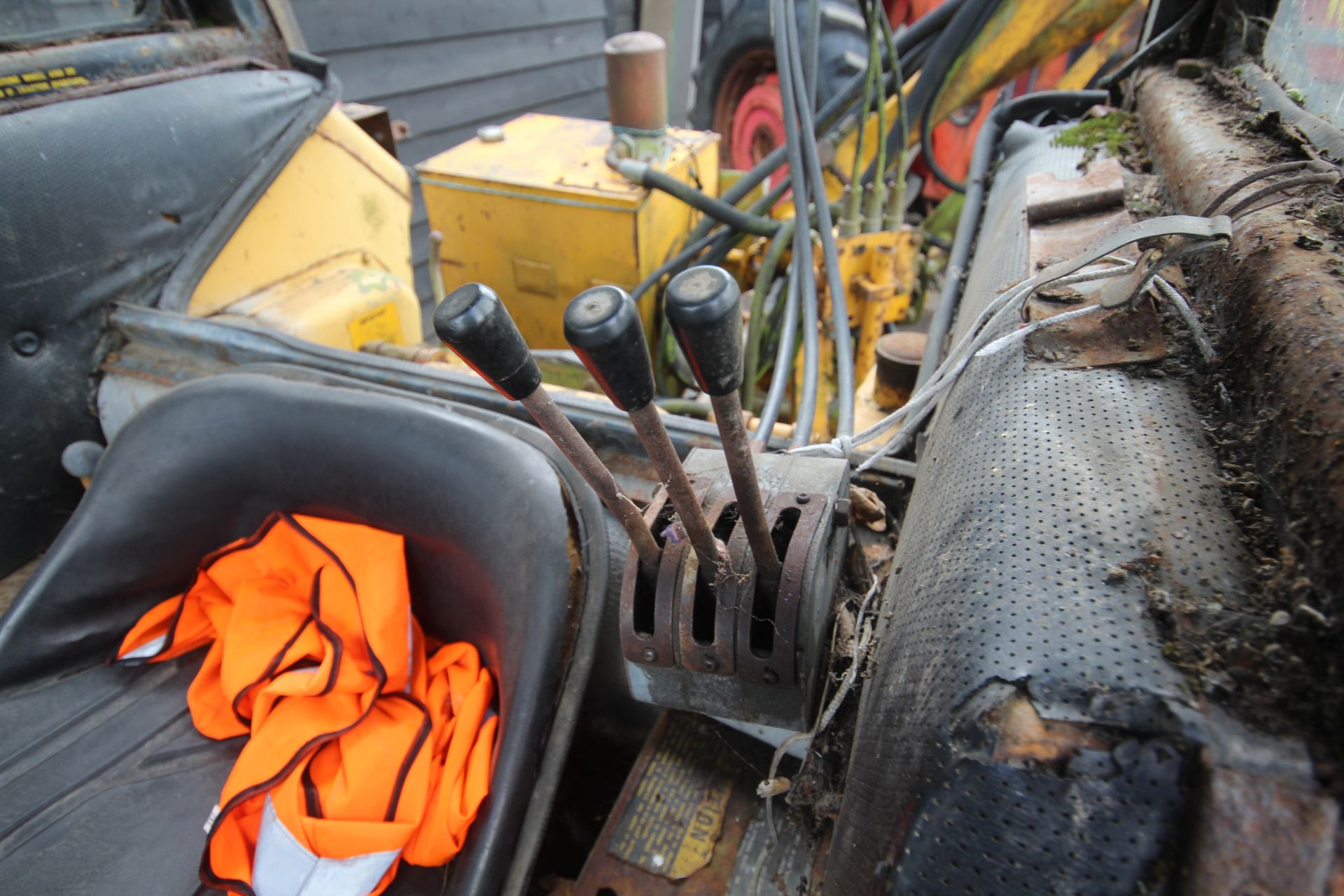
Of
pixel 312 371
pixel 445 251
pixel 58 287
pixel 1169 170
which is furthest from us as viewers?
pixel 445 251

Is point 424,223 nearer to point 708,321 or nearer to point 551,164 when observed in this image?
point 551,164

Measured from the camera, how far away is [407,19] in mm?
2975

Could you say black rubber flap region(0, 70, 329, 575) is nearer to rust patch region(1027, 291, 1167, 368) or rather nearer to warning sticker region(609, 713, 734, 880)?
warning sticker region(609, 713, 734, 880)

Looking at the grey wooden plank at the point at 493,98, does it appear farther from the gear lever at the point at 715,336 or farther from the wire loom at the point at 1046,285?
the gear lever at the point at 715,336

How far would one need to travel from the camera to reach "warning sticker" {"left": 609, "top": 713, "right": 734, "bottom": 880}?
73 centimetres

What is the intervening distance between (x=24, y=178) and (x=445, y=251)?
3.25ft

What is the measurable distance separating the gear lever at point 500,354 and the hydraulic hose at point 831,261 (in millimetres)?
588

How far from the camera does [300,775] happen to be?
0.81 meters

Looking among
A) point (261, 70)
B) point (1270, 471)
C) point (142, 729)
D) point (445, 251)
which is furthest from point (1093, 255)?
point (445, 251)

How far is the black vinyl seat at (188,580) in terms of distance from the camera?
0.78m

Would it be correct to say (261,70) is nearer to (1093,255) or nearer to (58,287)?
(58,287)

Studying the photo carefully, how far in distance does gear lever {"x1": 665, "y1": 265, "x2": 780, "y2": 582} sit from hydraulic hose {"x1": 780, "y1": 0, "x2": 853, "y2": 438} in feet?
1.91

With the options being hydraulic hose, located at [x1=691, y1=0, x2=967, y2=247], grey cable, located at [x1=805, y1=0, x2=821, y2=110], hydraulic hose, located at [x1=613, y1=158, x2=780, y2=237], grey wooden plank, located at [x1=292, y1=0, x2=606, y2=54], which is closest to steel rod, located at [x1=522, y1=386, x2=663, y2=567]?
grey cable, located at [x1=805, y1=0, x2=821, y2=110]

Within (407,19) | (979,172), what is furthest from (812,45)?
(407,19)
